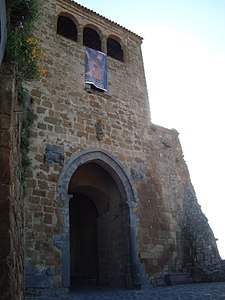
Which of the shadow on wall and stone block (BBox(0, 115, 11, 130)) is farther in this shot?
the shadow on wall

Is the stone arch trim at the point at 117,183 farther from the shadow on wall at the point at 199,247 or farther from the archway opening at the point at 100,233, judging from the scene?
the shadow on wall at the point at 199,247

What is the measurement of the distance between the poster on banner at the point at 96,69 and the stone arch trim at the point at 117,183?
95.1 inches

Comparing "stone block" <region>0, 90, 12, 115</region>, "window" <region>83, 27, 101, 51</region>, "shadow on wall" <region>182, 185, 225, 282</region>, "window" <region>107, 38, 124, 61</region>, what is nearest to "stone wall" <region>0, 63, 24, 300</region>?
"stone block" <region>0, 90, 12, 115</region>

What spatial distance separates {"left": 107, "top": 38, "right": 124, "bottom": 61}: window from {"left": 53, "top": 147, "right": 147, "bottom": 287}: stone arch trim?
4.93 meters

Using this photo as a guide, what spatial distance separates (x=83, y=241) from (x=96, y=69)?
6105mm

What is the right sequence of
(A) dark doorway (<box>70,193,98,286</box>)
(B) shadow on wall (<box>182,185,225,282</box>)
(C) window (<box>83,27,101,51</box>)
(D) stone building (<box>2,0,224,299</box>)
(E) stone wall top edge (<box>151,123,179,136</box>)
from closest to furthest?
1. (D) stone building (<box>2,0,224,299</box>)
2. (B) shadow on wall (<box>182,185,225,282</box>)
3. (A) dark doorway (<box>70,193,98,286</box>)
4. (E) stone wall top edge (<box>151,123,179,136</box>)
5. (C) window (<box>83,27,101,51</box>)

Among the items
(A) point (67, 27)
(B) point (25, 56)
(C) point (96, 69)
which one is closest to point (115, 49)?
(A) point (67, 27)

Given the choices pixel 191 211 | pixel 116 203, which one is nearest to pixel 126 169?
pixel 116 203

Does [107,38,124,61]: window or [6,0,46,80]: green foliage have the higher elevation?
[107,38,124,61]: window

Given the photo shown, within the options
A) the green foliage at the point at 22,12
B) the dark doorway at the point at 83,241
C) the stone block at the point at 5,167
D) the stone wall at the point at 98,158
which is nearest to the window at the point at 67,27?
the stone wall at the point at 98,158

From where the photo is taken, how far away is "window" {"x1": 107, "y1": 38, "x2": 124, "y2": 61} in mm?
11562

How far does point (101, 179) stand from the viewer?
9.34 metres

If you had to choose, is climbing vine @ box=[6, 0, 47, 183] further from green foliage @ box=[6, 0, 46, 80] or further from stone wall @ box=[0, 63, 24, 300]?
stone wall @ box=[0, 63, 24, 300]

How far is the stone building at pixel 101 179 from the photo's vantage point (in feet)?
22.4
